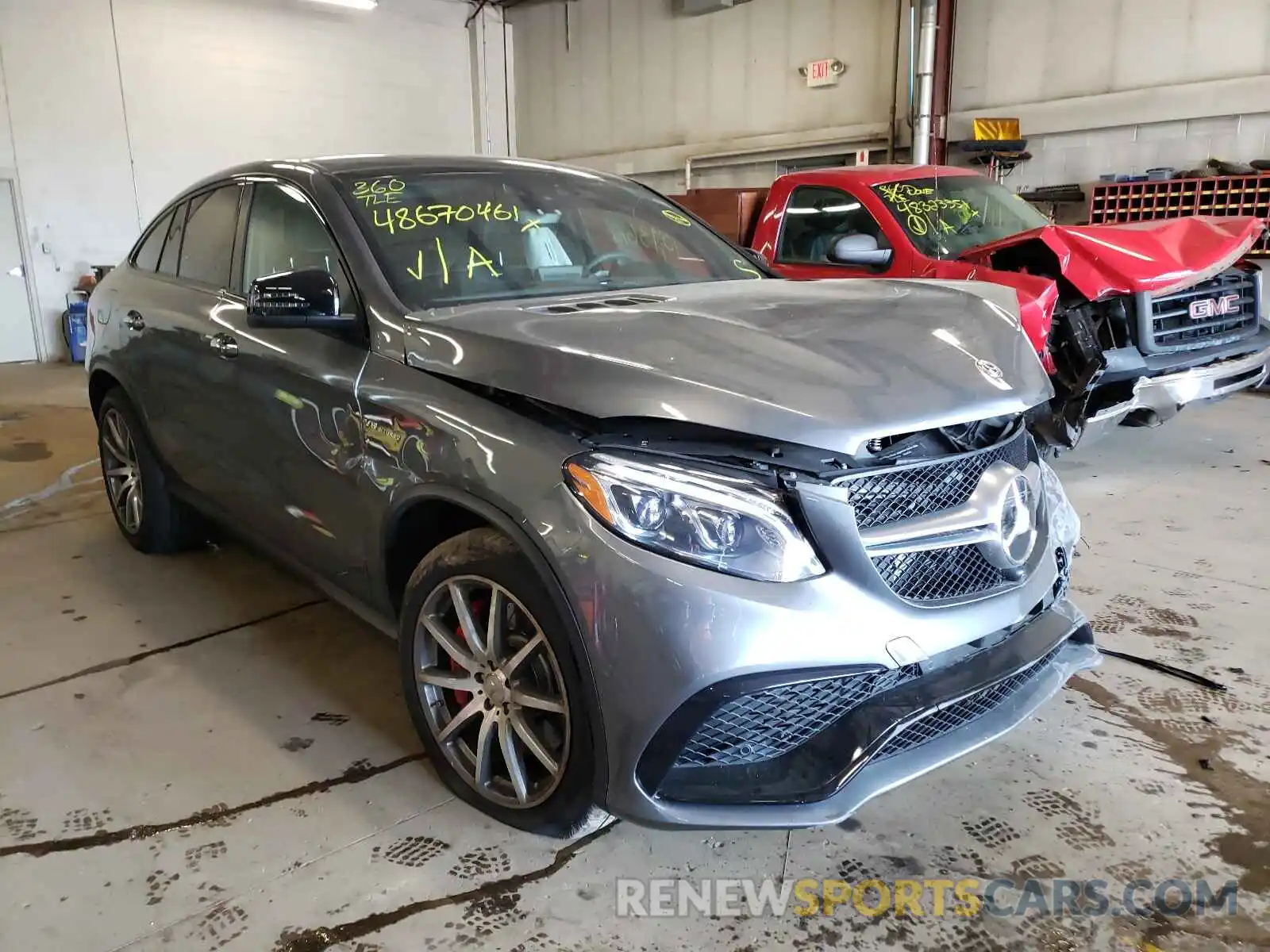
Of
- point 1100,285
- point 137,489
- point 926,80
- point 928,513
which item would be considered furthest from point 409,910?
point 926,80

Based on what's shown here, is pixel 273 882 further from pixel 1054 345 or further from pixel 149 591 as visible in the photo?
pixel 1054 345

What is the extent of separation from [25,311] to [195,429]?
10.2 m

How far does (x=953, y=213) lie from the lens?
5379mm

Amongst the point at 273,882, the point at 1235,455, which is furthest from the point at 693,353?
the point at 1235,455

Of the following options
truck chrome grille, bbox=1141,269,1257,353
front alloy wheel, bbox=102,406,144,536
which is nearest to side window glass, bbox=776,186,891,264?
truck chrome grille, bbox=1141,269,1257,353

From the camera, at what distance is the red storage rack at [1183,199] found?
7246 mm

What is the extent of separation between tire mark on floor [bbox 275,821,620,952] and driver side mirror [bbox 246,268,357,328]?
4.26 feet

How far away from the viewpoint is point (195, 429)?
3.01 m

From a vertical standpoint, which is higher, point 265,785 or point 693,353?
point 693,353

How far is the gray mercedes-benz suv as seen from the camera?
157 centimetres

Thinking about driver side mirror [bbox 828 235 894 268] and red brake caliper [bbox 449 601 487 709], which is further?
driver side mirror [bbox 828 235 894 268]

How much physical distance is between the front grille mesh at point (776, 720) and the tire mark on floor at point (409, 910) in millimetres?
498

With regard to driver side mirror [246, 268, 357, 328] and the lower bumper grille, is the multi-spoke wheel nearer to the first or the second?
the lower bumper grille

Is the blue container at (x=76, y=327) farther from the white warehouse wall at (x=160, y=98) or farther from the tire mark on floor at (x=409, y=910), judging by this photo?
the tire mark on floor at (x=409, y=910)
